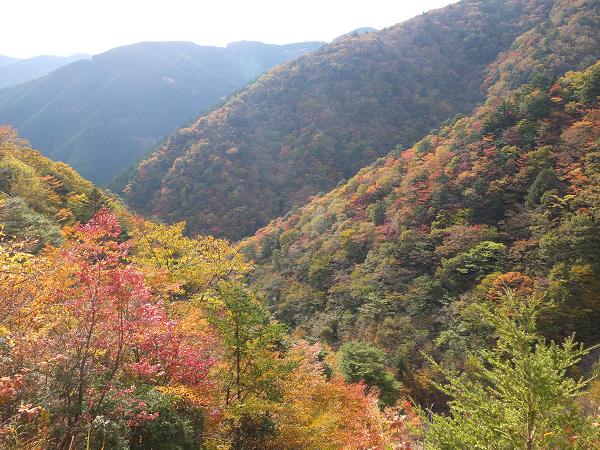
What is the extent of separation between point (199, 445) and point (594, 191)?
29.5m

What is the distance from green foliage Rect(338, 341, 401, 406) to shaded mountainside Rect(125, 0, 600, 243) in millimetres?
57497

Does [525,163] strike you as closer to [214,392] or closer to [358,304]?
[358,304]

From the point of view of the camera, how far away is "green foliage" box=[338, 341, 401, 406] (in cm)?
2288

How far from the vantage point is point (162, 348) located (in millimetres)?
10336

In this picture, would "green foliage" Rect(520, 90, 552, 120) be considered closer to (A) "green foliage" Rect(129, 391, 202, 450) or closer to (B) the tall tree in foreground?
(B) the tall tree in foreground

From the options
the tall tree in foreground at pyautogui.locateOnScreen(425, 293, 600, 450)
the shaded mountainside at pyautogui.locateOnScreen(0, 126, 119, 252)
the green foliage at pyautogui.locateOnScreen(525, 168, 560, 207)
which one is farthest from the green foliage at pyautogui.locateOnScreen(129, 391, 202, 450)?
the green foliage at pyautogui.locateOnScreen(525, 168, 560, 207)

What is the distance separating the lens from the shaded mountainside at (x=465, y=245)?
81.8 feet

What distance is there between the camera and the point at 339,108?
354 feet

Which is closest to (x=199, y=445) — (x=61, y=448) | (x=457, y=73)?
(x=61, y=448)

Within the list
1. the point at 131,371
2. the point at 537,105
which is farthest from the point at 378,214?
the point at 131,371

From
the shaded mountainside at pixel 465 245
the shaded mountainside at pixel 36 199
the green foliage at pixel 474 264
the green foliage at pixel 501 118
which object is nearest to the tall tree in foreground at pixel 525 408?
the shaded mountainside at pixel 36 199

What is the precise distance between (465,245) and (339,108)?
278 feet

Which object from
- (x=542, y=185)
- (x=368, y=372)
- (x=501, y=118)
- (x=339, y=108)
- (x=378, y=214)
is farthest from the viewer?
(x=339, y=108)

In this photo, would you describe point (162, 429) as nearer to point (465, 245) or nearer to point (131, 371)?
point (131, 371)
